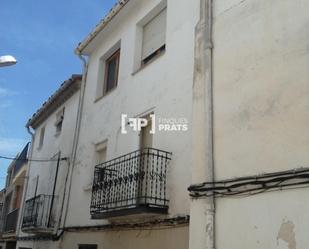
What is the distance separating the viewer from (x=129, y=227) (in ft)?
27.0

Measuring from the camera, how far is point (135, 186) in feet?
25.3

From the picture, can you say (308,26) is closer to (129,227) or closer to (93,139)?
(129,227)

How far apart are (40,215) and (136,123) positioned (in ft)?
19.2

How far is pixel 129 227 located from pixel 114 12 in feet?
Result: 18.4

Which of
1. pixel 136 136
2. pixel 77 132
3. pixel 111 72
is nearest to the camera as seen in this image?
pixel 136 136

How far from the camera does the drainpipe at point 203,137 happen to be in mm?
4982

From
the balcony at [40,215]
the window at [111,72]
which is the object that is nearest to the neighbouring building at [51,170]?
the balcony at [40,215]

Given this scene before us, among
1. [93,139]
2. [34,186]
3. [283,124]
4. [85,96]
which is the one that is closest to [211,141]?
[283,124]

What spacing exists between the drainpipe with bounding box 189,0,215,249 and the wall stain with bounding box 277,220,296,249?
0.94m

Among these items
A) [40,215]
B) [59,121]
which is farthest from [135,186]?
[59,121]

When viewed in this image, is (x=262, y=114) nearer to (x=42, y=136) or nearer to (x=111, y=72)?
(x=111, y=72)

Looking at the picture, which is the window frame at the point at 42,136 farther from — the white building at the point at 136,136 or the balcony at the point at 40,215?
the white building at the point at 136,136

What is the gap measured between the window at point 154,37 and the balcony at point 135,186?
95.5 inches
